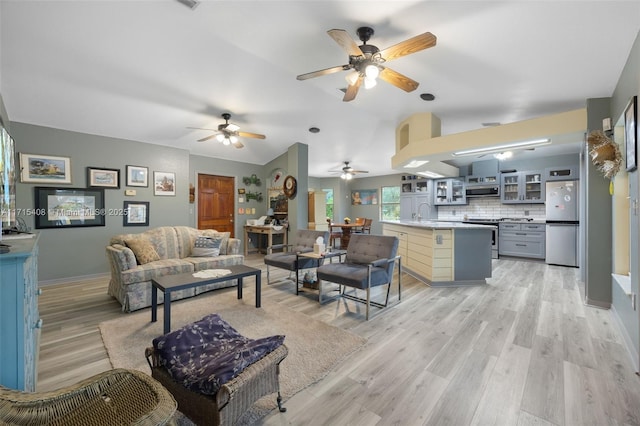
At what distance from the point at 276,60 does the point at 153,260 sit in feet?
10.4

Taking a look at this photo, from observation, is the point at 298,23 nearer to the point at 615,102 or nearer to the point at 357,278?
the point at 357,278

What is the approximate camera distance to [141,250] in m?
3.74

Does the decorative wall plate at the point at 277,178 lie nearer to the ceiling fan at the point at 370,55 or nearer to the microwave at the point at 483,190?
the ceiling fan at the point at 370,55

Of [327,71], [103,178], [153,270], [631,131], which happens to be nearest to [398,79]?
[327,71]

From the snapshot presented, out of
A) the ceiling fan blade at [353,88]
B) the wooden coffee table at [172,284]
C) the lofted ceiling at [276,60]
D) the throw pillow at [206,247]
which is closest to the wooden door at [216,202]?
the lofted ceiling at [276,60]

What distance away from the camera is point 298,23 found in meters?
2.71

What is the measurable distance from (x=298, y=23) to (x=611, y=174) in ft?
11.6

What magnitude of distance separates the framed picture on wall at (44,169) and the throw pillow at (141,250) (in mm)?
1897

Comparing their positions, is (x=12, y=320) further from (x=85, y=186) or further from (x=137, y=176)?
(x=137, y=176)

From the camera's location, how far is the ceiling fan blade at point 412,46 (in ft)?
6.88

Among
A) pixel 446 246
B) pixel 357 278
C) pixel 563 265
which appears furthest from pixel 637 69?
pixel 563 265

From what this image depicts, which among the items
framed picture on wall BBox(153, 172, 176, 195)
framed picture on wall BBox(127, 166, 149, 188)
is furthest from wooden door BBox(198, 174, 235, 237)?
framed picture on wall BBox(127, 166, 149, 188)

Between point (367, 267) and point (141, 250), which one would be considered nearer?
point (367, 267)

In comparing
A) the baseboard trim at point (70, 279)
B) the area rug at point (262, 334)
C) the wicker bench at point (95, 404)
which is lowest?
the area rug at point (262, 334)
